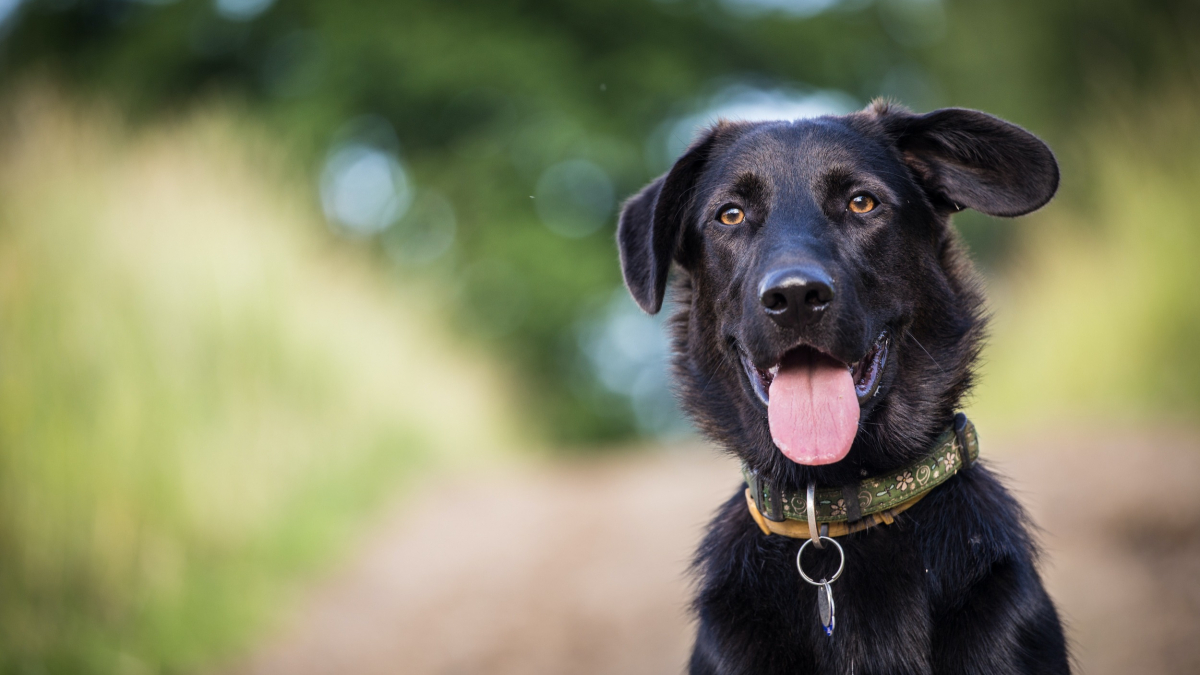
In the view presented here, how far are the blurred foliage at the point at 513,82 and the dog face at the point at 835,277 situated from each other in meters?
8.82

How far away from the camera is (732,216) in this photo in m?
2.57

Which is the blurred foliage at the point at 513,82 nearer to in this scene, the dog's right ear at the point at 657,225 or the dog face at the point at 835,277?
the dog's right ear at the point at 657,225

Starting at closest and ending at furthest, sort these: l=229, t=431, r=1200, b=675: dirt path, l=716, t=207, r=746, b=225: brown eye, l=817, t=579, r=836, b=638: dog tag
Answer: l=817, t=579, r=836, b=638: dog tag
l=716, t=207, r=746, b=225: brown eye
l=229, t=431, r=1200, b=675: dirt path

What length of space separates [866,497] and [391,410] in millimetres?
6201

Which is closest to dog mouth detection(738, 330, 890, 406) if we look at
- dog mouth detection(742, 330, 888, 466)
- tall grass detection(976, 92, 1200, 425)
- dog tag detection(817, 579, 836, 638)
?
dog mouth detection(742, 330, 888, 466)

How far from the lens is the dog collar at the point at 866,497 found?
2115mm

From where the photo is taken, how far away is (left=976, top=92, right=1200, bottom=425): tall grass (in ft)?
17.9

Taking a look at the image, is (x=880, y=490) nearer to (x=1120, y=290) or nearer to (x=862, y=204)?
(x=862, y=204)

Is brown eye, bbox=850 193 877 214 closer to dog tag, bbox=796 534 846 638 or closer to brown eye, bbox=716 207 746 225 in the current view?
brown eye, bbox=716 207 746 225

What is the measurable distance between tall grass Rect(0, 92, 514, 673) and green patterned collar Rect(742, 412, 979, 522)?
2.72 meters

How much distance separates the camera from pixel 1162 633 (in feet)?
10.3

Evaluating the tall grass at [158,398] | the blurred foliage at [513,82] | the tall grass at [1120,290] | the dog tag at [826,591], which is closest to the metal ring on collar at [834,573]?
the dog tag at [826,591]

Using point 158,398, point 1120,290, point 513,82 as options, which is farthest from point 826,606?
point 513,82

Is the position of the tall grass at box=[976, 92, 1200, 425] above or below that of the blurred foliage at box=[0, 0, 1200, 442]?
below
